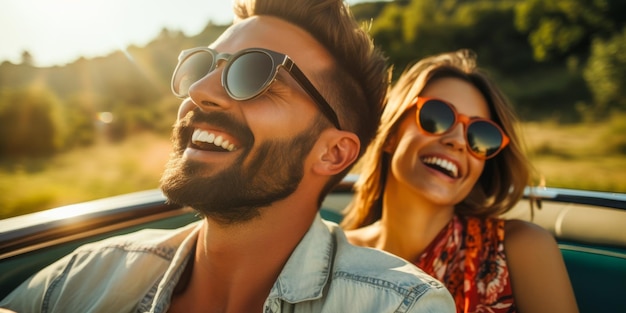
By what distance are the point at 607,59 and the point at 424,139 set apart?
20.0 meters

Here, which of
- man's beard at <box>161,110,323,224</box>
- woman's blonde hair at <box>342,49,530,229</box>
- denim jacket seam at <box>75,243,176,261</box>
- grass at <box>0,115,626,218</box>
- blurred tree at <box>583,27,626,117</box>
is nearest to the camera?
man's beard at <box>161,110,323,224</box>

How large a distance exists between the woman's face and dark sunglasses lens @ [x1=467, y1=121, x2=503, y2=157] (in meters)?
0.04

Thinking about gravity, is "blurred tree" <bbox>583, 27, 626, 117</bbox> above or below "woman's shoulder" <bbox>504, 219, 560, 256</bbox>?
above

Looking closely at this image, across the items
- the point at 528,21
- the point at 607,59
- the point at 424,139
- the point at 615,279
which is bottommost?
the point at 615,279

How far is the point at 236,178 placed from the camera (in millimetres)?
1741

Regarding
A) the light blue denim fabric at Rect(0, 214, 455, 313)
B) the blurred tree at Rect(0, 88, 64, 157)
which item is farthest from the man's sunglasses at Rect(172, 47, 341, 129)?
the blurred tree at Rect(0, 88, 64, 157)

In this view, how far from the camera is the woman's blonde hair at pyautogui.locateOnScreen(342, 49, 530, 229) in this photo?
2631 millimetres

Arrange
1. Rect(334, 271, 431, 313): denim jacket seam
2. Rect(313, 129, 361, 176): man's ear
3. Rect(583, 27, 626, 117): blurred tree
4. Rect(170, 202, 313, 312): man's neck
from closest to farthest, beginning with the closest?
Rect(334, 271, 431, 313): denim jacket seam < Rect(170, 202, 313, 312): man's neck < Rect(313, 129, 361, 176): man's ear < Rect(583, 27, 626, 117): blurred tree

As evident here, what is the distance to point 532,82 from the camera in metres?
29.9

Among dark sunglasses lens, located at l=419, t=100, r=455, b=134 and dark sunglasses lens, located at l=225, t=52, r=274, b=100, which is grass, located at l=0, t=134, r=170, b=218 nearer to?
dark sunglasses lens, located at l=225, t=52, r=274, b=100

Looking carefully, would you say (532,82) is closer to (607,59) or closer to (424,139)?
(607,59)

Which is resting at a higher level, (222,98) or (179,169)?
(222,98)

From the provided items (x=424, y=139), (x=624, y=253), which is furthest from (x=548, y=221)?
(x=424, y=139)

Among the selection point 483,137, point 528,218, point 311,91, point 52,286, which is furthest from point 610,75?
point 52,286
